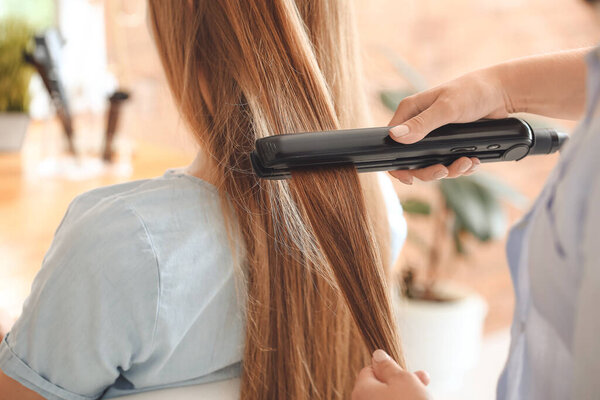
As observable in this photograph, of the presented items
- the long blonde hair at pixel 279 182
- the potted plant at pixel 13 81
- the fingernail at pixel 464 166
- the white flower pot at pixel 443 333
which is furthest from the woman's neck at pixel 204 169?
the white flower pot at pixel 443 333

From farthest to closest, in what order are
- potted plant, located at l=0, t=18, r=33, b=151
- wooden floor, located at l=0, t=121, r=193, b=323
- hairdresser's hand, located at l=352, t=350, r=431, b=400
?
potted plant, located at l=0, t=18, r=33, b=151 → wooden floor, located at l=0, t=121, r=193, b=323 → hairdresser's hand, located at l=352, t=350, r=431, b=400

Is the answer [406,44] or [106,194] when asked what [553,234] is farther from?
[406,44]

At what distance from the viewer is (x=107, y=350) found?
62 cm

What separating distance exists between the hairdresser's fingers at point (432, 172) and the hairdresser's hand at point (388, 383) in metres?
0.19

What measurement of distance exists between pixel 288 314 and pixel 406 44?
173 centimetres

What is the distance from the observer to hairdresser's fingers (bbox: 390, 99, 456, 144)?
55 cm

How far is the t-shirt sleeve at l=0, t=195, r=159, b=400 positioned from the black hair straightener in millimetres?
173

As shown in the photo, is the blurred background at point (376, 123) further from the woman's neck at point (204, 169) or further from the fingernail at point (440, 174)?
the fingernail at point (440, 174)

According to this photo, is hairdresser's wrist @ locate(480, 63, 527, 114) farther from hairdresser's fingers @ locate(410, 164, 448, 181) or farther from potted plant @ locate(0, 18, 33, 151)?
potted plant @ locate(0, 18, 33, 151)

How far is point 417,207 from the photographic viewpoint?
188 cm

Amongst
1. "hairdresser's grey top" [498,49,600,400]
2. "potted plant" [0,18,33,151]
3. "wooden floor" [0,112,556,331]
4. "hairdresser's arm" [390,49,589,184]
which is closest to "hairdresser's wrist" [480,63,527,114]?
"hairdresser's arm" [390,49,589,184]

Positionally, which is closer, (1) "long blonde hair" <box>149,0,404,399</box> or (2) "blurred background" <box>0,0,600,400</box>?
(1) "long blonde hair" <box>149,0,404,399</box>

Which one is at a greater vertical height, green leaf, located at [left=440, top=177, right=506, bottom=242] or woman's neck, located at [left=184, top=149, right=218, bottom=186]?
green leaf, located at [left=440, top=177, right=506, bottom=242]

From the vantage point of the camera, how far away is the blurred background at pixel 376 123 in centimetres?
149
